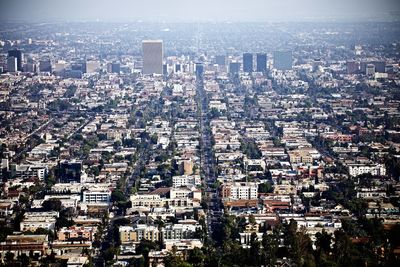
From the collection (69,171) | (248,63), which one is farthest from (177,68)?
(69,171)

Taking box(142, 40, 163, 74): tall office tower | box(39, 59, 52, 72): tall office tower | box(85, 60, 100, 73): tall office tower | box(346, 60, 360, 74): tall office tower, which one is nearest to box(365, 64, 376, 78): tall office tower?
box(346, 60, 360, 74): tall office tower

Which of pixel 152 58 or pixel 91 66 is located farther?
pixel 152 58

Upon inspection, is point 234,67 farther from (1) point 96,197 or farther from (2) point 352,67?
(1) point 96,197

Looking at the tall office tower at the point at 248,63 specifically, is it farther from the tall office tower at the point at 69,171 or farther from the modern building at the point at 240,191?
the modern building at the point at 240,191

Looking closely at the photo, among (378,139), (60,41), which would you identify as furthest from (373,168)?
(60,41)

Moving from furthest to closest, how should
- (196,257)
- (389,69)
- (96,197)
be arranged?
1. (389,69)
2. (96,197)
3. (196,257)

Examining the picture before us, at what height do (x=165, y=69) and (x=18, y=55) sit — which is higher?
(x=18, y=55)
